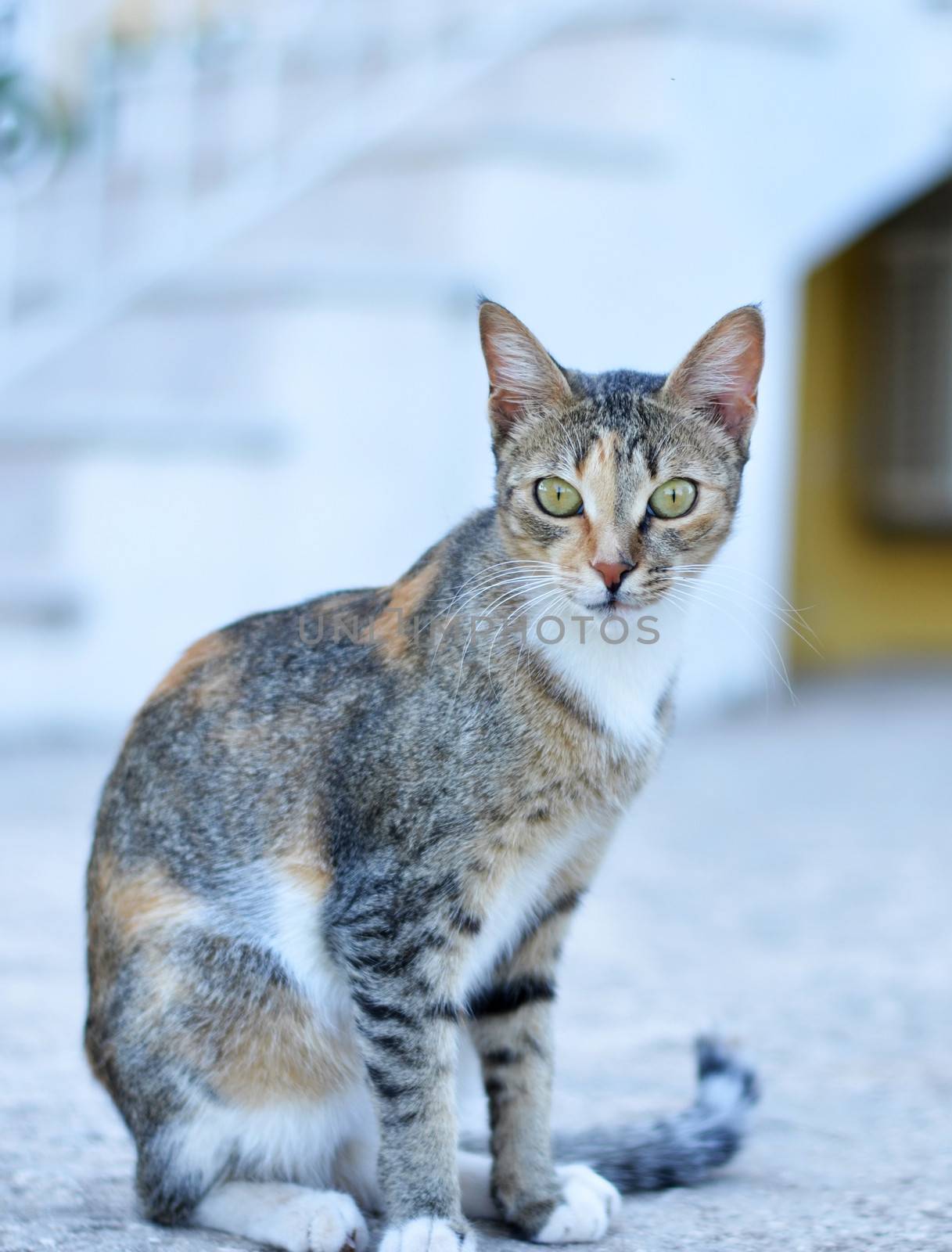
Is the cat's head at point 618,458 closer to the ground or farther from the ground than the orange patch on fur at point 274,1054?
farther from the ground

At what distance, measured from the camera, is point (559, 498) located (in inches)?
81.2

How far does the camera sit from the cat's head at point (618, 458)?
6.62 feet

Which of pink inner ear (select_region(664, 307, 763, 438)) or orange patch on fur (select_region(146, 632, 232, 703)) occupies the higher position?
pink inner ear (select_region(664, 307, 763, 438))

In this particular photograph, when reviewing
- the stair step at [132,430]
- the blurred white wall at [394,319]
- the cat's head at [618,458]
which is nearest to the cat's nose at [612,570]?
the cat's head at [618,458]

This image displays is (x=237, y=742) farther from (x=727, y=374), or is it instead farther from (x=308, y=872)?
(x=727, y=374)

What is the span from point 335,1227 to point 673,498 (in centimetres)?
100

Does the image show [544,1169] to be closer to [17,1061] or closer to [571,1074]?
[571,1074]

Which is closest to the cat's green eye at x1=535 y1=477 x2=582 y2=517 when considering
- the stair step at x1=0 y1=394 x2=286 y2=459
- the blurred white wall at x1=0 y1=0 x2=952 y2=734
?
the blurred white wall at x1=0 y1=0 x2=952 y2=734

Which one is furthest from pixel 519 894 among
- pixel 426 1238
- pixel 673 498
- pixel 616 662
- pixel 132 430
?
pixel 132 430

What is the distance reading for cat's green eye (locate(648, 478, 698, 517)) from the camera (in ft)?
6.72

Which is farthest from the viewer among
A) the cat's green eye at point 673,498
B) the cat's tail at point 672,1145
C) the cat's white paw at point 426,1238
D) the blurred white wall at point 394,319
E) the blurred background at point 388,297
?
the blurred white wall at point 394,319

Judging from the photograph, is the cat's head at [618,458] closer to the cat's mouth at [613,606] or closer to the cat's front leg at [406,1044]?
the cat's mouth at [613,606]

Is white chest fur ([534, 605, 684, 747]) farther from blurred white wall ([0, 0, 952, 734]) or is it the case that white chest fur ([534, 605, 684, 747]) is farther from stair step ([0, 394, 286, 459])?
stair step ([0, 394, 286, 459])

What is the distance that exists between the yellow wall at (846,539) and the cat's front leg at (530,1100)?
6.26 meters
